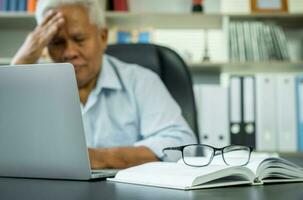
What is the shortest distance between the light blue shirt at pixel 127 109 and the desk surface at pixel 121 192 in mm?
716

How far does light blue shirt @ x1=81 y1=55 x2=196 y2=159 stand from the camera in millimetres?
1568

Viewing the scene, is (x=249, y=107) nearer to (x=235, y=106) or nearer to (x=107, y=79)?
(x=235, y=106)

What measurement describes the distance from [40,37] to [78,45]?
0.16m

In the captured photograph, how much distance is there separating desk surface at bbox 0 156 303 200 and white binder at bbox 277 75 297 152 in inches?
68.9

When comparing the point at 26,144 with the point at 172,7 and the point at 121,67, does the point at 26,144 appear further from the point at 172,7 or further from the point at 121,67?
the point at 172,7

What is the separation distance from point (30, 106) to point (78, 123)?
10cm

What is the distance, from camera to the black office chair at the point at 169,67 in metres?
1.70

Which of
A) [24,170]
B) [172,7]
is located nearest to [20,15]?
[172,7]

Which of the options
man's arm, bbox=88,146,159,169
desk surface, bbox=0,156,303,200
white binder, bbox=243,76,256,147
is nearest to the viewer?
desk surface, bbox=0,156,303,200

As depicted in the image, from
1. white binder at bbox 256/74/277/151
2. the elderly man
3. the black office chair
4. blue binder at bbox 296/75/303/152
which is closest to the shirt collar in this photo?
the elderly man

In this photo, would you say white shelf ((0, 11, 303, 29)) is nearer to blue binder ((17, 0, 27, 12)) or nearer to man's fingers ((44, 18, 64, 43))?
blue binder ((17, 0, 27, 12))

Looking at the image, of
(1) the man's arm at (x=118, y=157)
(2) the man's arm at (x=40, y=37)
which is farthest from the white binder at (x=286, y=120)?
(1) the man's arm at (x=118, y=157)

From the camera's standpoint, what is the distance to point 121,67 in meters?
1.73

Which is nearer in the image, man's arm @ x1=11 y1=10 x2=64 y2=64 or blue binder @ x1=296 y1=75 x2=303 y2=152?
man's arm @ x1=11 y1=10 x2=64 y2=64
